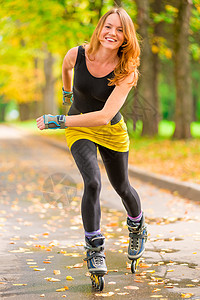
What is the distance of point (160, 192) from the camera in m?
9.67

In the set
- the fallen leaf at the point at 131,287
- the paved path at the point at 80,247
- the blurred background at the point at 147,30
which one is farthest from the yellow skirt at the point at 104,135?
the blurred background at the point at 147,30

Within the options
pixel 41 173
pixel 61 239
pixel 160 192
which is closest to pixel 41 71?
pixel 41 173

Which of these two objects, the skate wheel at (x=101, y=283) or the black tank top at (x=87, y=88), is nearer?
the skate wheel at (x=101, y=283)

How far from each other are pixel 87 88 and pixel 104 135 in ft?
1.24

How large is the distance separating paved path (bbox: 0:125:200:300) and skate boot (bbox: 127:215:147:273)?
0.38ft

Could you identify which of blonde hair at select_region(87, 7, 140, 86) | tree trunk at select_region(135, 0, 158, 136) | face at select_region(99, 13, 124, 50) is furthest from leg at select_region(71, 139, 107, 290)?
tree trunk at select_region(135, 0, 158, 136)

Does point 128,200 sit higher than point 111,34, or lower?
lower

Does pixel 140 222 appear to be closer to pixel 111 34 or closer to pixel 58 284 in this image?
pixel 58 284

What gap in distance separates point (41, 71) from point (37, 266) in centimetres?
4918

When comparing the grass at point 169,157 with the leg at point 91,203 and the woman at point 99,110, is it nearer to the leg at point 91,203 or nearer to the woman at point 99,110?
the woman at point 99,110

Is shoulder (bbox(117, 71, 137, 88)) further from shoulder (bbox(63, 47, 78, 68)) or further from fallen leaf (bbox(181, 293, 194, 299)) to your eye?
fallen leaf (bbox(181, 293, 194, 299))

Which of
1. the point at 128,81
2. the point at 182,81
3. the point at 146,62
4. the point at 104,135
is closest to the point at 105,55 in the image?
the point at 128,81

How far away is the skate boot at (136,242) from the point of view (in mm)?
4534

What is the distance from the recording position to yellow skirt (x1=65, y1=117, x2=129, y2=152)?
4293mm
